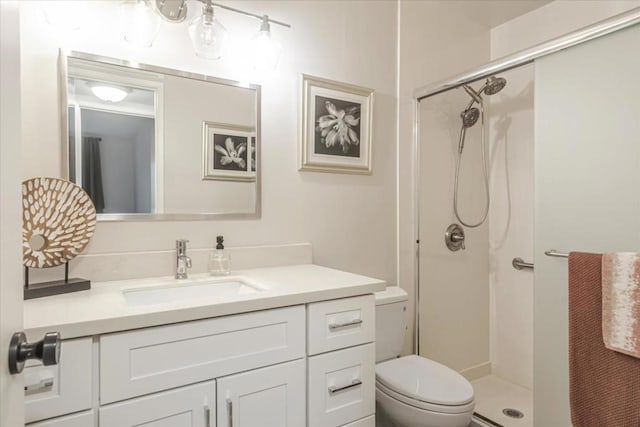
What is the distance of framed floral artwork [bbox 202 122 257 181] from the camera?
5.24 feet

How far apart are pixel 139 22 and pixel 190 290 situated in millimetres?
1016

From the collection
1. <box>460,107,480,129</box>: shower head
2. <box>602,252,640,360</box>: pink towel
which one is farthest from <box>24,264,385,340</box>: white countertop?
<box>460,107,480,129</box>: shower head

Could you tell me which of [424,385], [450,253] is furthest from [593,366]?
[450,253]

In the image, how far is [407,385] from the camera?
1.57 meters

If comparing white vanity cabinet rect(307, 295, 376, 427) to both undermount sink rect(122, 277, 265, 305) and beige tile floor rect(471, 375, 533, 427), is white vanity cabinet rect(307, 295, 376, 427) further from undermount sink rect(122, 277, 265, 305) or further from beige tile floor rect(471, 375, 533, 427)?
beige tile floor rect(471, 375, 533, 427)

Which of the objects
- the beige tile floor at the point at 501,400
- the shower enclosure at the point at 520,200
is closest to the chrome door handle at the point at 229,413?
the shower enclosure at the point at 520,200

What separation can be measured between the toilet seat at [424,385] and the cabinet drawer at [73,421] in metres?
1.13

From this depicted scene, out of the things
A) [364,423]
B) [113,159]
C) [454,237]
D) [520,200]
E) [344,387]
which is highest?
[113,159]

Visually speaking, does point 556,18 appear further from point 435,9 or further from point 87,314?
point 87,314

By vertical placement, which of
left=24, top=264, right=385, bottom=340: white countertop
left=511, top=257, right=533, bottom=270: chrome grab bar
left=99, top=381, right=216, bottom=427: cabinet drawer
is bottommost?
left=99, top=381, right=216, bottom=427: cabinet drawer

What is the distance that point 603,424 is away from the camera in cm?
131

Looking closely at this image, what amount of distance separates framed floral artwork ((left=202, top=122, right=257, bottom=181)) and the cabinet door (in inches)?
33.8

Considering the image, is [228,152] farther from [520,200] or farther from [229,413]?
[520,200]

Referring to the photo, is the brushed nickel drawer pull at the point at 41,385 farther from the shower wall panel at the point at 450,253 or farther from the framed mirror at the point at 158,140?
the shower wall panel at the point at 450,253
